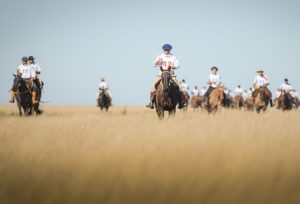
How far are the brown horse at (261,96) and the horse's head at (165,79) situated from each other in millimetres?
8547

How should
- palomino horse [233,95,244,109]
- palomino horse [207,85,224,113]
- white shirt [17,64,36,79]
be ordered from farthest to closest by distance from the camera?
palomino horse [233,95,244,109] < palomino horse [207,85,224,113] < white shirt [17,64,36,79]

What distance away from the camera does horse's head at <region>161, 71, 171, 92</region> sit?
1394 cm

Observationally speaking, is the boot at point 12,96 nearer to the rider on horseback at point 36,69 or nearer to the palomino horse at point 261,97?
the rider on horseback at point 36,69

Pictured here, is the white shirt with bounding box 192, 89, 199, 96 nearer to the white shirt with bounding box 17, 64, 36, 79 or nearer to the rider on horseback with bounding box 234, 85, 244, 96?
the rider on horseback with bounding box 234, 85, 244, 96

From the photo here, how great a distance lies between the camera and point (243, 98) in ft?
160

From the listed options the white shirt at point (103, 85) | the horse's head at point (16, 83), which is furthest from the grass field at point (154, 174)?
the white shirt at point (103, 85)

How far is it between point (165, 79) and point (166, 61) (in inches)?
44.9

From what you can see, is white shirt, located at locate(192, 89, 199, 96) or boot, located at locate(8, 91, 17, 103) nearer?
boot, located at locate(8, 91, 17, 103)

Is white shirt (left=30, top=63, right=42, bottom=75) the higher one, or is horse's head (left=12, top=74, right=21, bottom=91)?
white shirt (left=30, top=63, right=42, bottom=75)

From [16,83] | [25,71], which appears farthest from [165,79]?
[25,71]

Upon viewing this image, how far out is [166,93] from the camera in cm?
1423

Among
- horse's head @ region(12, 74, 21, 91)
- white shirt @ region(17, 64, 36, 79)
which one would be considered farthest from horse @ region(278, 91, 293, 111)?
horse's head @ region(12, 74, 21, 91)

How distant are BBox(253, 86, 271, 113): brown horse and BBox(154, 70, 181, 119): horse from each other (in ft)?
25.6

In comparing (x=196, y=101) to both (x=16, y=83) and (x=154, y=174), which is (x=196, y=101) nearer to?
(x=16, y=83)
